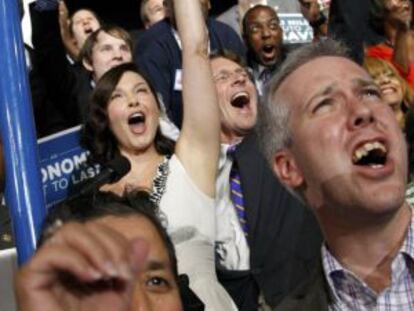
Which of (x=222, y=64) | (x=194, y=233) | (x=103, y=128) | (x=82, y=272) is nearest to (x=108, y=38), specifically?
(x=222, y=64)

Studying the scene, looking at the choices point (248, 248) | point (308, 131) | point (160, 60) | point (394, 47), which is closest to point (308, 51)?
point (308, 131)

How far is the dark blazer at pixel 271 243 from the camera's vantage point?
2.74 meters

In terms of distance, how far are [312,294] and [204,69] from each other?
977mm

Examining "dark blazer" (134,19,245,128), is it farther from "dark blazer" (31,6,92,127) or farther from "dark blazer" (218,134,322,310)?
"dark blazer" (218,134,322,310)

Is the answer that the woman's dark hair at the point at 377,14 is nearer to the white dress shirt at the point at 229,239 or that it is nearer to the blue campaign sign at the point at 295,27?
the blue campaign sign at the point at 295,27

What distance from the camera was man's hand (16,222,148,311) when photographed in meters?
1.02

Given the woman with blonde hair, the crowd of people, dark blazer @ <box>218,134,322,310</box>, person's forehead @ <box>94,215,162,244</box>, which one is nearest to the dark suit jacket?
the crowd of people

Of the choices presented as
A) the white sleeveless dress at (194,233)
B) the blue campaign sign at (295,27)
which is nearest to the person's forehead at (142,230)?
the white sleeveless dress at (194,233)

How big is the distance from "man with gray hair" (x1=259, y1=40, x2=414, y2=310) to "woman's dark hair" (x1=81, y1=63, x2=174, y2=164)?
3.74 feet

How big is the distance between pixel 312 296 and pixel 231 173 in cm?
117

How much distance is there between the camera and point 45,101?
408cm

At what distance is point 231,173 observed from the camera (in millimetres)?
3008

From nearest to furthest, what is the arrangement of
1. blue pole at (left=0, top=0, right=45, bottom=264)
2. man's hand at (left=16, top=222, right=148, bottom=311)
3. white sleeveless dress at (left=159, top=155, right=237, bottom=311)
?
man's hand at (left=16, top=222, right=148, bottom=311), blue pole at (left=0, top=0, right=45, bottom=264), white sleeveless dress at (left=159, top=155, right=237, bottom=311)

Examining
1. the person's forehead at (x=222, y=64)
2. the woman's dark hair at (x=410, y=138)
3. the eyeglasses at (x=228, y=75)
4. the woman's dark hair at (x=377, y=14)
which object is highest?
the woman's dark hair at (x=377, y=14)
